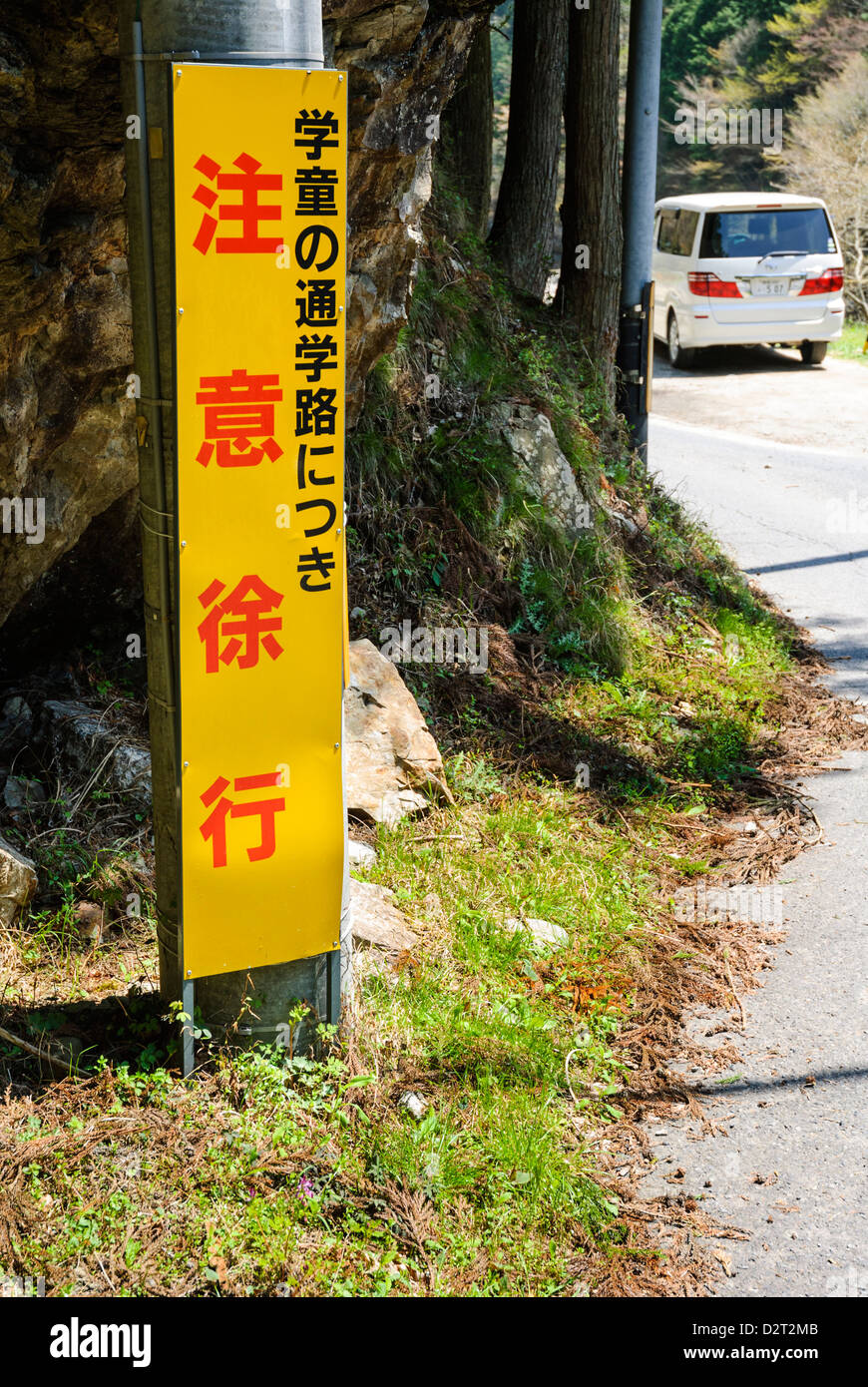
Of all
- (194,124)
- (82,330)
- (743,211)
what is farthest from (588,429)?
(743,211)

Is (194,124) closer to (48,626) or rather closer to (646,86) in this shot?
(48,626)

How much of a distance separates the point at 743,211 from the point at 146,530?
49.1 ft

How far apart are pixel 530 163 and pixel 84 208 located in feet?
20.6

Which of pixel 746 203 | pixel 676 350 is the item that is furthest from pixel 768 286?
pixel 676 350

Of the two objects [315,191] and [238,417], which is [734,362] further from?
[238,417]

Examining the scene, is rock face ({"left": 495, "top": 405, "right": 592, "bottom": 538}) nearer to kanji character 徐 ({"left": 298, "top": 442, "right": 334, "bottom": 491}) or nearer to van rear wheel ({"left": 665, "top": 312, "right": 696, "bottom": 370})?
A: kanji character 徐 ({"left": 298, "top": 442, "right": 334, "bottom": 491})

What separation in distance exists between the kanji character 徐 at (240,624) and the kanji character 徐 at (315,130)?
1.09 metres

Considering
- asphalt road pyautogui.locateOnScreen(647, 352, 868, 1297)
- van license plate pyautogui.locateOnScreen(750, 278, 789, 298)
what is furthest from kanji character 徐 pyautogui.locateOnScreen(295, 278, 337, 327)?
van license plate pyautogui.locateOnScreen(750, 278, 789, 298)

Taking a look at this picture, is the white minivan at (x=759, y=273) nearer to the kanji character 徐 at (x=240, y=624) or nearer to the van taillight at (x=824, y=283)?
the van taillight at (x=824, y=283)

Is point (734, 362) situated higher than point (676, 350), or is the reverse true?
point (676, 350)

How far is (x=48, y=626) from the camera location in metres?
5.56

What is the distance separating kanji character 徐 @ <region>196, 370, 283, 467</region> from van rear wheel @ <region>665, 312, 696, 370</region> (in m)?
14.9

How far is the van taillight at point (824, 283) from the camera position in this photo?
16078mm

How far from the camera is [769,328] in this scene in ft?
53.6
